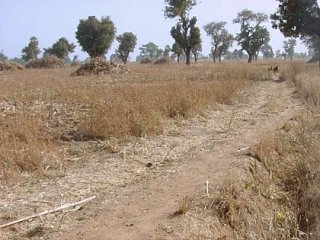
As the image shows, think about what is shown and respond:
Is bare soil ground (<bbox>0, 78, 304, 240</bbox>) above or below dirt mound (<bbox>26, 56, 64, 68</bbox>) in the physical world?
above

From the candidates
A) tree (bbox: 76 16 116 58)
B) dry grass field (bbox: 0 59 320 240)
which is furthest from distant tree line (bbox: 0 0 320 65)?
dry grass field (bbox: 0 59 320 240)

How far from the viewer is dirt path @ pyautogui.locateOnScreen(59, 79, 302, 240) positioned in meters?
4.59

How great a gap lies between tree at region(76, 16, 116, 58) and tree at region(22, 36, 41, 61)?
74.8ft

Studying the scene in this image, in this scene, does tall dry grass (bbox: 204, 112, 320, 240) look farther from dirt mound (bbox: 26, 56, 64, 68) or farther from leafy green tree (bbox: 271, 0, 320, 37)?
dirt mound (bbox: 26, 56, 64, 68)

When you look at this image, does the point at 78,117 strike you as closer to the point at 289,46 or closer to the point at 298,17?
the point at 298,17

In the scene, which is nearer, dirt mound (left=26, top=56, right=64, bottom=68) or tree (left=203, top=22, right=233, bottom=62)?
dirt mound (left=26, top=56, right=64, bottom=68)

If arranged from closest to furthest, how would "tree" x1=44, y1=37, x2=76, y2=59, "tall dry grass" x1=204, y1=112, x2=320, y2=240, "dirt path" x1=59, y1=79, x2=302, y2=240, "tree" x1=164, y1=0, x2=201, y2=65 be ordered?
1. "dirt path" x1=59, y1=79, x2=302, y2=240
2. "tall dry grass" x1=204, y1=112, x2=320, y2=240
3. "tree" x1=164, y1=0, x2=201, y2=65
4. "tree" x1=44, y1=37, x2=76, y2=59

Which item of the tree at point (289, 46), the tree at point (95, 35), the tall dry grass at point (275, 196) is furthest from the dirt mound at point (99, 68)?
the tree at point (289, 46)

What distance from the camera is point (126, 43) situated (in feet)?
229

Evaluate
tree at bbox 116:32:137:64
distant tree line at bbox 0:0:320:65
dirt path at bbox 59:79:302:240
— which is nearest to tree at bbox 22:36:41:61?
distant tree line at bbox 0:0:320:65

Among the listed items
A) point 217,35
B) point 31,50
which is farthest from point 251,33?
point 31,50

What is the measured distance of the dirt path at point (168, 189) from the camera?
4.59 meters

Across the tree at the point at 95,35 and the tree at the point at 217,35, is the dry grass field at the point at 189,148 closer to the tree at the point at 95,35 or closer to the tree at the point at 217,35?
the tree at the point at 95,35

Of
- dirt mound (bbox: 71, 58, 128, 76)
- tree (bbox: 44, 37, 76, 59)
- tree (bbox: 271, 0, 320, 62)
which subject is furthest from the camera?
tree (bbox: 44, 37, 76, 59)
